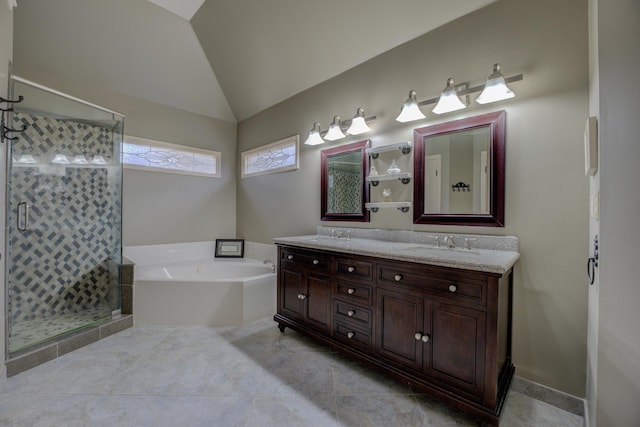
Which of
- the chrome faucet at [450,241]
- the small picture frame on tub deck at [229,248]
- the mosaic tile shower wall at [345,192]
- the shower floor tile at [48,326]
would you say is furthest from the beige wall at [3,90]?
the chrome faucet at [450,241]

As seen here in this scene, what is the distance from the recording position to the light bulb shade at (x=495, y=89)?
168 centimetres

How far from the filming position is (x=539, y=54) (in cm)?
168

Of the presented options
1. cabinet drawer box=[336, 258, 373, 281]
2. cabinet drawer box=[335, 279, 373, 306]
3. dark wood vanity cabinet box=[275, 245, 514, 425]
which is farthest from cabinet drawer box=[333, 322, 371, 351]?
cabinet drawer box=[336, 258, 373, 281]

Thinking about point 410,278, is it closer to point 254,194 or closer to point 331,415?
point 331,415

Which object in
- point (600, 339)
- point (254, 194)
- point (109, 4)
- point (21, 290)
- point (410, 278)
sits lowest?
point (21, 290)

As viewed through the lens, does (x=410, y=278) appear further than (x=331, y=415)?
Yes

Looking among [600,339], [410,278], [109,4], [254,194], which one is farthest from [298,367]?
[109,4]

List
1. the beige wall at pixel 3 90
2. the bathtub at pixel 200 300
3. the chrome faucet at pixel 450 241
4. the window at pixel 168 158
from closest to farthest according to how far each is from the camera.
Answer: the beige wall at pixel 3 90 < the chrome faucet at pixel 450 241 < the bathtub at pixel 200 300 < the window at pixel 168 158

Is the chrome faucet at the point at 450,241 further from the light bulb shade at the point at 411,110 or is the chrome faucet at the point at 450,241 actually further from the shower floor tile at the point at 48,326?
the shower floor tile at the point at 48,326

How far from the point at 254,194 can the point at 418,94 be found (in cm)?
252

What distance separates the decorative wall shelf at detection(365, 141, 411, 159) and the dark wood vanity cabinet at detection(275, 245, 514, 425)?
102 cm

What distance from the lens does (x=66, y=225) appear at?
2807 mm

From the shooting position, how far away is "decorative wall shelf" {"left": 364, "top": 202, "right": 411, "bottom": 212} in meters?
2.29

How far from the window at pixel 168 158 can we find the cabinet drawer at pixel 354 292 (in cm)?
283
